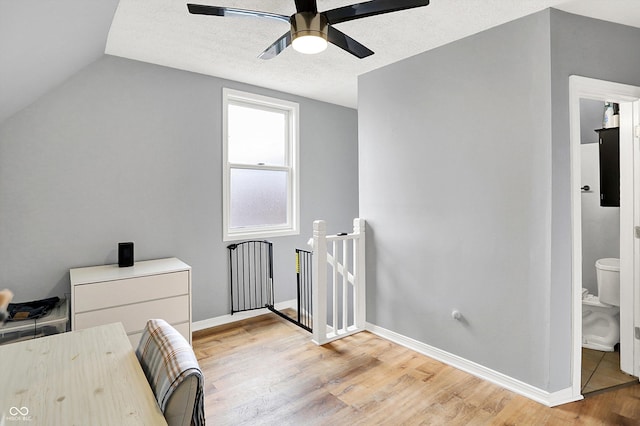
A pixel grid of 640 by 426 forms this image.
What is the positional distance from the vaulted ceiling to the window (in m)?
0.66

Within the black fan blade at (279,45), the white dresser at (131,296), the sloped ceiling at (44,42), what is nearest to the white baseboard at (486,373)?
the white dresser at (131,296)

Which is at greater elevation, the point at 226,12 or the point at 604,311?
the point at 226,12

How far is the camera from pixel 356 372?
8.41 ft

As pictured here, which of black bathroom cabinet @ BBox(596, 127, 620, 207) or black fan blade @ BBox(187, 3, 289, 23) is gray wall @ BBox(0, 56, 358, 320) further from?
black bathroom cabinet @ BBox(596, 127, 620, 207)

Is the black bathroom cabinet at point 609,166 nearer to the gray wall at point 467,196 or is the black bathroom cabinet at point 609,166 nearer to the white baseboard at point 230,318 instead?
the gray wall at point 467,196

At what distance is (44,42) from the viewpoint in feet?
5.74

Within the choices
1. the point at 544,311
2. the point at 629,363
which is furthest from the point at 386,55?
the point at 629,363

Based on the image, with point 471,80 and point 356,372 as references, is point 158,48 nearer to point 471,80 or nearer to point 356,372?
point 471,80

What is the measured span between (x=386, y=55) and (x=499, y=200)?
1.50 m

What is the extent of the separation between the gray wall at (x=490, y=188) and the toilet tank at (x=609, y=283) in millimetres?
919

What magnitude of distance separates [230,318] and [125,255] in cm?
127

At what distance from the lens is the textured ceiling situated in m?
2.10

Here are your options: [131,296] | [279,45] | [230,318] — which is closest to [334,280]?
[230,318]

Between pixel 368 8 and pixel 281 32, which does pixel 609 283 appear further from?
pixel 281 32
